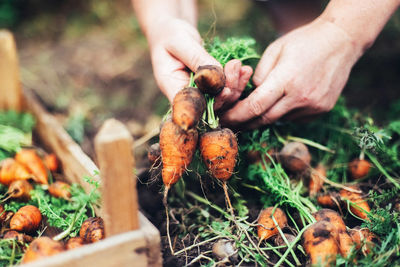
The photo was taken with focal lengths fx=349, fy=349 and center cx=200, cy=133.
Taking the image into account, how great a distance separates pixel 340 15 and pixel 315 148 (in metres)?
0.91

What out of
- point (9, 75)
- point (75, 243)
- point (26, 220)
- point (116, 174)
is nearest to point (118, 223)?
point (116, 174)

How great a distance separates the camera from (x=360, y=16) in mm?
2018

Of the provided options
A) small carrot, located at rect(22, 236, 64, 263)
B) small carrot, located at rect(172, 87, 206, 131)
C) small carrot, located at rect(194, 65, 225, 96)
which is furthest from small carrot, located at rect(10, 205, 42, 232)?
small carrot, located at rect(194, 65, 225, 96)

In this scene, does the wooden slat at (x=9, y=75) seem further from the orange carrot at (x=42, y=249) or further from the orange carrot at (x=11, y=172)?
the orange carrot at (x=42, y=249)

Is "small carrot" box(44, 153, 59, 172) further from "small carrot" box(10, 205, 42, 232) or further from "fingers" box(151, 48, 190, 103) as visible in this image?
"fingers" box(151, 48, 190, 103)

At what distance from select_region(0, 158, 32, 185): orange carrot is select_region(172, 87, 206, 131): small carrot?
1161mm

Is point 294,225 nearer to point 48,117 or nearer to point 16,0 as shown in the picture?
point 48,117

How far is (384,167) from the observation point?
7.09 feet

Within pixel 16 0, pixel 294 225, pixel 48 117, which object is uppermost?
pixel 16 0

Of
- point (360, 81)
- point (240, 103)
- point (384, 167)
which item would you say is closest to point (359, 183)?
point (384, 167)

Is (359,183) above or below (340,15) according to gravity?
below

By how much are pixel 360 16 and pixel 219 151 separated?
3.83 ft

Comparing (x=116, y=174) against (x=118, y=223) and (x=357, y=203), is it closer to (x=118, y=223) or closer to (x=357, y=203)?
(x=118, y=223)

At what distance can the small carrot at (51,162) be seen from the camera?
245cm
